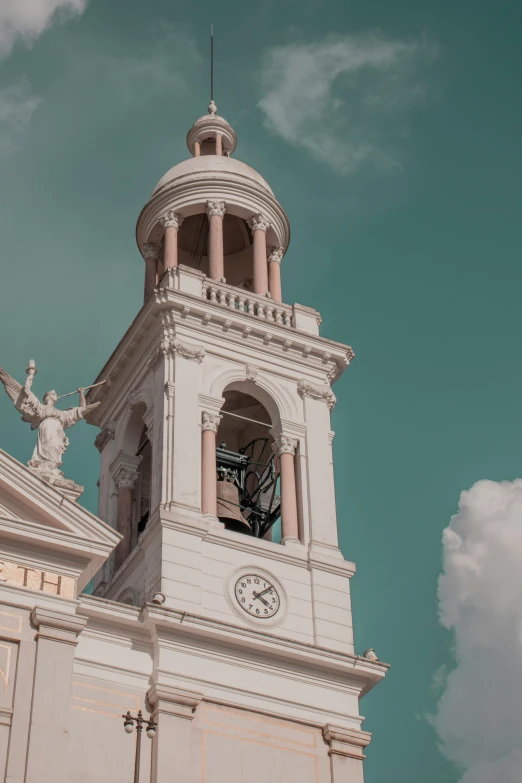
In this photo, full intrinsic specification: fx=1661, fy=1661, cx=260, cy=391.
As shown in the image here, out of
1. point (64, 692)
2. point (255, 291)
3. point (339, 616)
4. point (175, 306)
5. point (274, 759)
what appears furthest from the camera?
point (255, 291)

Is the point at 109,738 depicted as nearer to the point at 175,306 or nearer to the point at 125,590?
the point at 125,590

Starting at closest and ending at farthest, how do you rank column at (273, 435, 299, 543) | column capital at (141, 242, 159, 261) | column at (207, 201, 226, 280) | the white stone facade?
the white stone facade, column at (273, 435, 299, 543), column at (207, 201, 226, 280), column capital at (141, 242, 159, 261)

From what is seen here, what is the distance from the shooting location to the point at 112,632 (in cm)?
3297

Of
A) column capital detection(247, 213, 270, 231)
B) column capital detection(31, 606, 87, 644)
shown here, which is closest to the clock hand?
column capital detection(31, 606, 87, 644)

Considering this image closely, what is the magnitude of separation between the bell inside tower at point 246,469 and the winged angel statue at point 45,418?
3.79 m

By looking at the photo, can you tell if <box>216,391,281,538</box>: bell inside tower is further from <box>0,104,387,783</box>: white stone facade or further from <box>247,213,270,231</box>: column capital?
<box>247,213,270,231</box>: column capital

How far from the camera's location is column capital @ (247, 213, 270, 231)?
146 feet

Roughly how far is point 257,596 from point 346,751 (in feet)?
13.0

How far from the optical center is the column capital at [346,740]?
33.5 metres

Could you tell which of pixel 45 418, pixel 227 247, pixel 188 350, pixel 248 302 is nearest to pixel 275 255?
pixel 227 247

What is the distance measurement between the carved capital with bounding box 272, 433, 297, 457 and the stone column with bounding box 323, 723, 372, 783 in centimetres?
773

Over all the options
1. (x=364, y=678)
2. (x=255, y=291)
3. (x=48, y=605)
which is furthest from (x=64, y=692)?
(x=255, y=291)

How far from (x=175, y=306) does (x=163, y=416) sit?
3040mm

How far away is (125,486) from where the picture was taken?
40656 millimetres
